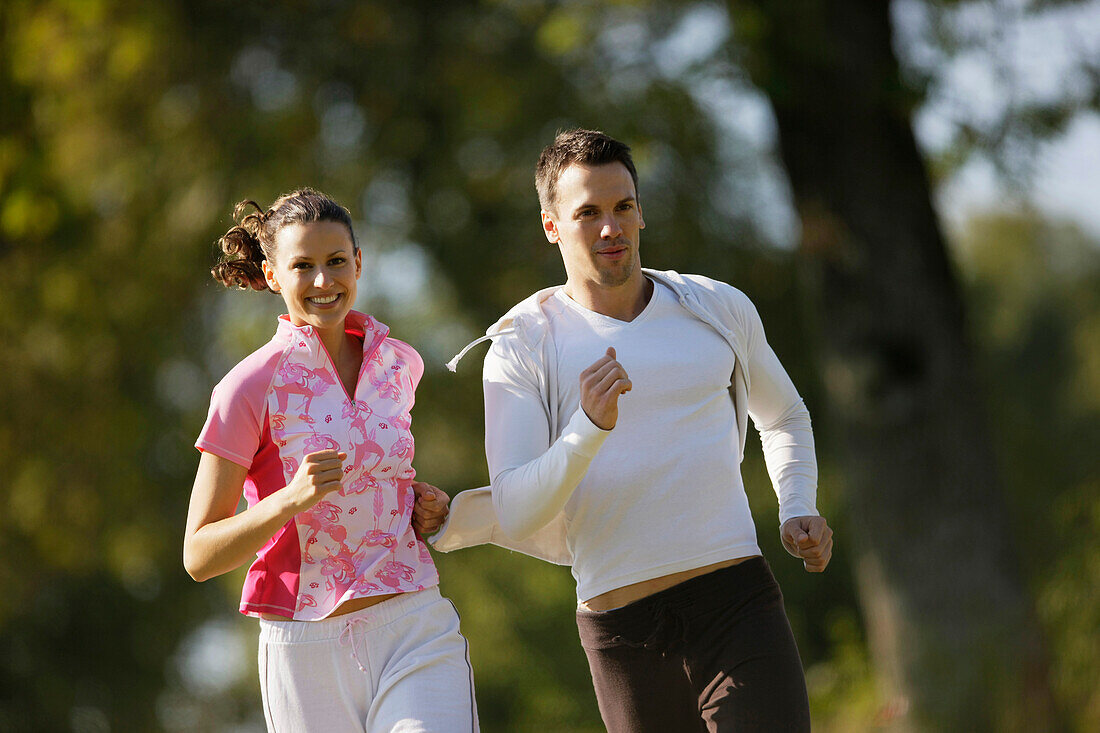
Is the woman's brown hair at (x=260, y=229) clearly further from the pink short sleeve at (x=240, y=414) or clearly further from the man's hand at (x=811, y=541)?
the man's hand at (x=811, y=541)

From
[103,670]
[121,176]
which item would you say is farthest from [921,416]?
[103,670]

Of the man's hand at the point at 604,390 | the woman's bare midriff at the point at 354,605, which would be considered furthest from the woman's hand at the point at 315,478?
the man's hand at the point at 604,390

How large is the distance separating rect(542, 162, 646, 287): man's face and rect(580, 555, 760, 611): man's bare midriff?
0.76 m

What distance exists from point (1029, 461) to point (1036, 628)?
30.5 feet

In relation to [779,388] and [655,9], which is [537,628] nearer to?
[655,9]

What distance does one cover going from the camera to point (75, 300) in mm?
10859

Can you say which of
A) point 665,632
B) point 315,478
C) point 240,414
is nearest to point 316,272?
point 240,414

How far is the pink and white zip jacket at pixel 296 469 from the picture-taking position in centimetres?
315

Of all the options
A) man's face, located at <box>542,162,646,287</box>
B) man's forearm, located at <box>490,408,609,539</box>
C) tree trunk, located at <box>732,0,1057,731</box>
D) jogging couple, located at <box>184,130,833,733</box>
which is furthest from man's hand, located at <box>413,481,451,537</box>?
tree trunk, located at <box>732,0,1057,731</box>

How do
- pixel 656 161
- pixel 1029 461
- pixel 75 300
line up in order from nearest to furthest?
pixel 656 161
pixel 75 300
pixel 1029 461

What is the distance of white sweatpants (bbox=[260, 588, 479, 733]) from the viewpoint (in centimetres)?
312

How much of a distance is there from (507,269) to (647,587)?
266 inches

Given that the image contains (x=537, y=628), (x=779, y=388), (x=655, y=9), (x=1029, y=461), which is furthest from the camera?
(x=1029, y=461)

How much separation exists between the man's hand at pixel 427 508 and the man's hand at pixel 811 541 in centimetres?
89
